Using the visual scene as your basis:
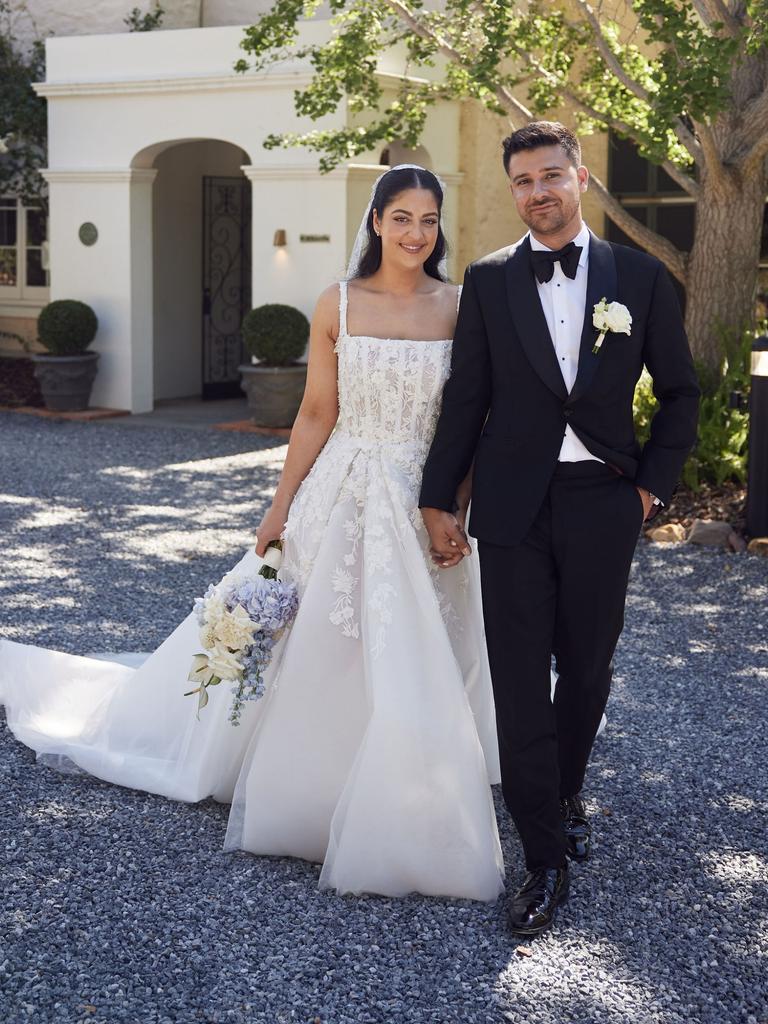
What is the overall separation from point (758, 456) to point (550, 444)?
5.18 metres

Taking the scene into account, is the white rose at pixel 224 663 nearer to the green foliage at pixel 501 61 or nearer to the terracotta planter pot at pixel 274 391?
the green foliage at pixel 501 61

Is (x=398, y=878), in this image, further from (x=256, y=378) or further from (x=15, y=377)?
(x=15, y=377)

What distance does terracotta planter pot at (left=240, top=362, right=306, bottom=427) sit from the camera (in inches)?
505

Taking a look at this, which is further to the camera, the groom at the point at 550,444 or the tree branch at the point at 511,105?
the tree branch at the point at 511,105

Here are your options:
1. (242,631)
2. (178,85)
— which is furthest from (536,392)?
(178,85)

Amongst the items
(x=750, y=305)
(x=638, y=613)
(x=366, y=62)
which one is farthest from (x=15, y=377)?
(x=638, y=613)

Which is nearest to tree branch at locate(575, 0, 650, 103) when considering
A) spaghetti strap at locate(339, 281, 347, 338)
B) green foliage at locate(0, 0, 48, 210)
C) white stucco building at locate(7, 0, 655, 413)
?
white stucco building at locate(7, 0, 655, 413)

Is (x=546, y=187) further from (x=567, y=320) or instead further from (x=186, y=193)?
(x=186, y=193)

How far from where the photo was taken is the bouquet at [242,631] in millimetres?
3768

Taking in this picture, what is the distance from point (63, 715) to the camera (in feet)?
15.8

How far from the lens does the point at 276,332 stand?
12594 millimetres

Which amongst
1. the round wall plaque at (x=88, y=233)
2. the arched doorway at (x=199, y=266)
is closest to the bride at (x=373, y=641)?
the round wall plaque at (x=88, y=233)

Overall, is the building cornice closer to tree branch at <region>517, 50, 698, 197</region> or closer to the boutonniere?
tree branch at <region>517, 50, 698, 197</region>

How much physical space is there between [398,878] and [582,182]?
6.32ft
